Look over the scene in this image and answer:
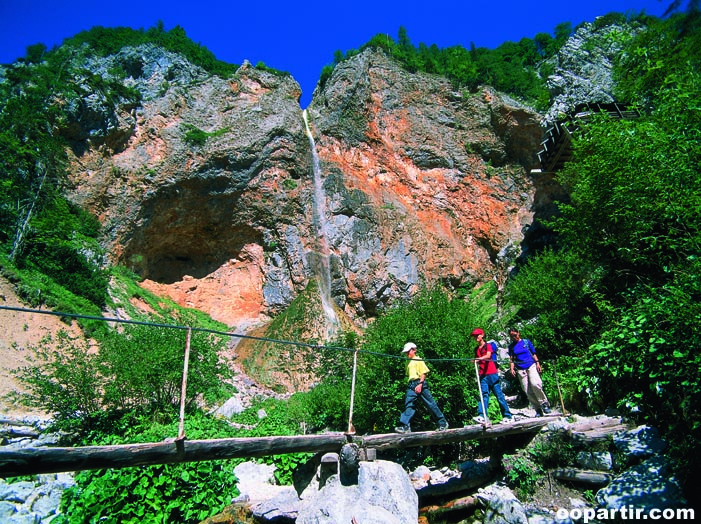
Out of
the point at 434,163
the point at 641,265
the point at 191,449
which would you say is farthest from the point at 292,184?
the point at 191,449

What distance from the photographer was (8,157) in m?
19.9

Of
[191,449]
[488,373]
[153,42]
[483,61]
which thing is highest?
[153,42]

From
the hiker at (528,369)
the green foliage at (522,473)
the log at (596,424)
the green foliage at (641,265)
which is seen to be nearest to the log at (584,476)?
the green foliage at (522,473)

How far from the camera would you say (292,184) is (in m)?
25.1

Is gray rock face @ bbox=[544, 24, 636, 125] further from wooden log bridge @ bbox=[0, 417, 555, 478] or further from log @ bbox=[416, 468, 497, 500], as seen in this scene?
wooden log bridge @ bbox=[0, 417, 555, 478]

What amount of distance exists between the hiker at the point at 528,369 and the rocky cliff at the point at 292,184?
1460 centimetres

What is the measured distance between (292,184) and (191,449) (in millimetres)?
21471

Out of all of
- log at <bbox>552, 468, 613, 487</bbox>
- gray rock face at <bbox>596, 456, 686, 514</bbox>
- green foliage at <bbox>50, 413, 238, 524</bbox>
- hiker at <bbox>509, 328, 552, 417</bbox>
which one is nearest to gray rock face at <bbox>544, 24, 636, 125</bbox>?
hiker at <bbox>509, 328, 552, 417</bbox>

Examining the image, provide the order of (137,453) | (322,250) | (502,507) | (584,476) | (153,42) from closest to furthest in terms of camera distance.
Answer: (137,453) < (584,476) < (502,507) < (322,250) < (153,42)

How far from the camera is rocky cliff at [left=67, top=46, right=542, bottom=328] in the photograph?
23562mm

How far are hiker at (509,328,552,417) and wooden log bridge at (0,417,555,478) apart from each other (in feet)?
3.78

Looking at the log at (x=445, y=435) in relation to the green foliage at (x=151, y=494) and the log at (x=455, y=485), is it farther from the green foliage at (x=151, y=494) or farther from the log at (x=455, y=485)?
the green foliage at (x=151, y=494)

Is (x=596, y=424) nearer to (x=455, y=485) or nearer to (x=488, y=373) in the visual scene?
(x=488, y=373)

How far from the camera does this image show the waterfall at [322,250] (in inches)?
870
